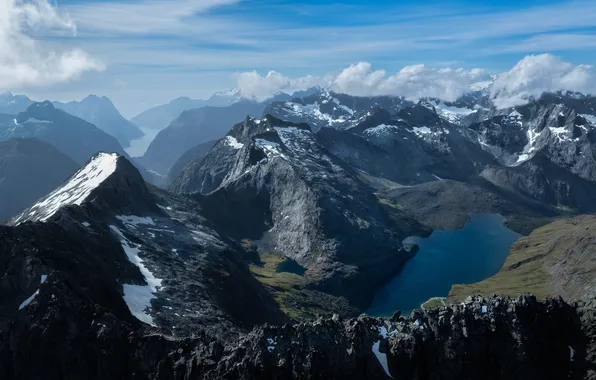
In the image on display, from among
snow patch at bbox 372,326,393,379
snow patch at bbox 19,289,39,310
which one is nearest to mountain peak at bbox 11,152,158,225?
snow patch at bbox 19,289,39,310

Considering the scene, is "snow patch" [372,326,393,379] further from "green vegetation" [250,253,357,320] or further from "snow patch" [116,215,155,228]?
"snow patch" [116,215,155,228]

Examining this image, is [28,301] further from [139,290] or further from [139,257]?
[139,257]

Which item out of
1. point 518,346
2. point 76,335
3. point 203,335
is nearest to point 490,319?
point 518,346

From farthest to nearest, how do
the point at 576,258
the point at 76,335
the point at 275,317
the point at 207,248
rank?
the point at 576,258 < the point at 207,248 < the point at 275,317 < the point at 76,335

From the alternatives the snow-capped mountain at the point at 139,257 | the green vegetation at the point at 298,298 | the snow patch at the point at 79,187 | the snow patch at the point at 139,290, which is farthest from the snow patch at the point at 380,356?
the snow patch at the point at 79,187

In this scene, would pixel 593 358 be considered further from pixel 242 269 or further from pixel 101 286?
pixel 242 269

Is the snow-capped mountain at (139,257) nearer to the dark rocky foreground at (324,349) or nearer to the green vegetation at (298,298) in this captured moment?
the dark rocky foreground at (324,349)

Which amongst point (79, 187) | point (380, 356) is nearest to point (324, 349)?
point (380, 356)
